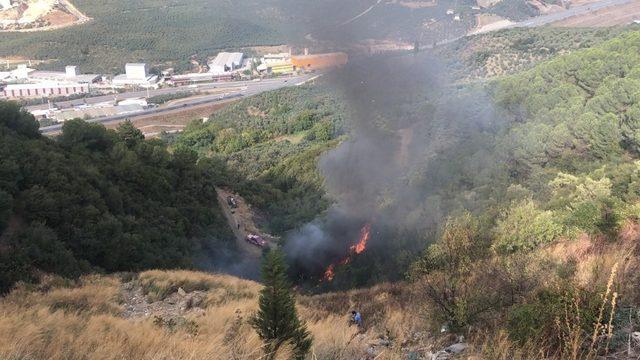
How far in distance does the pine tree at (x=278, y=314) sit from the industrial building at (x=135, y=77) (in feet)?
290

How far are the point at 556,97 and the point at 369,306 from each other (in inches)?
885

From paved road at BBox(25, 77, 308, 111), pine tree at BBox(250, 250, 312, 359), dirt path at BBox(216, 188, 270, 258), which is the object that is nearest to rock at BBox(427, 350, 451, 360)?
pine tree at BBox(250, 250, 312, 359)

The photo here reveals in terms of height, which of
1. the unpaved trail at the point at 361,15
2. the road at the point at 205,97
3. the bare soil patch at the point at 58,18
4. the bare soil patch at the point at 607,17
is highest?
the bare soil patch at the point at 58,18

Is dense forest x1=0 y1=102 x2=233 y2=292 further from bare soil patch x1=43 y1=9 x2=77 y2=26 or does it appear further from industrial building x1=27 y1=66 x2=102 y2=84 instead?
bare soil patch x1=43 y1=9 x2=77 y2=26

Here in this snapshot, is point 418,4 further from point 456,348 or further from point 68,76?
point 68,76

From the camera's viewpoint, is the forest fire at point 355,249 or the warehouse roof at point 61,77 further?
the warehouse roof at point 61,77

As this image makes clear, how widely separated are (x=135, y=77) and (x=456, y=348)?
90.6m

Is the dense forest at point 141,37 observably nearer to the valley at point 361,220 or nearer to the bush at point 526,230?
the valley at point 361,220

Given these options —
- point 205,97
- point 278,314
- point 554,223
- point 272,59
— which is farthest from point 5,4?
point 278,314

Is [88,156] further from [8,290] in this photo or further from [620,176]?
[620,176]

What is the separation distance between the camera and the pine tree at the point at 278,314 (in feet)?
16.7

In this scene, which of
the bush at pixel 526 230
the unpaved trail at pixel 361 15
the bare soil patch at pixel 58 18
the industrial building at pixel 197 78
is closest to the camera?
the bush at pixel 526 230

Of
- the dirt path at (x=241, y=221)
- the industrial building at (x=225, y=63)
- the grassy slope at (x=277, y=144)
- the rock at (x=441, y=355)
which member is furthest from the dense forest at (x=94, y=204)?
the industrial building at (x=225, y=63)

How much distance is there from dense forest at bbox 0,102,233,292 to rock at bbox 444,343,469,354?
41.2 feet
